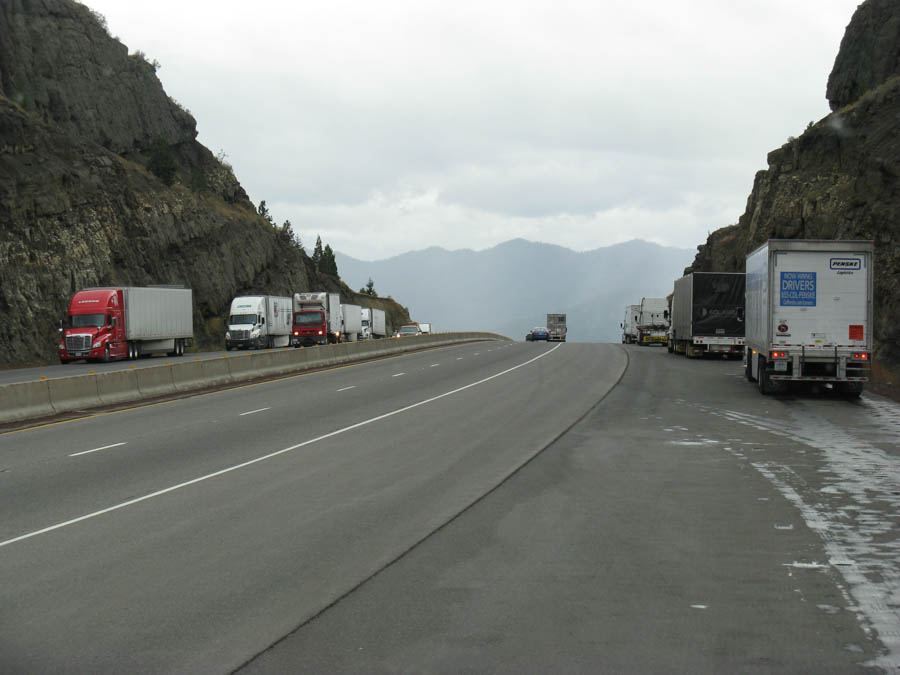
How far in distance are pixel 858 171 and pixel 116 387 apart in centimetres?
4071

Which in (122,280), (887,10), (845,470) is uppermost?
(887,10)

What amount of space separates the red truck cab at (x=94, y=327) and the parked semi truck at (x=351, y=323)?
25.7m

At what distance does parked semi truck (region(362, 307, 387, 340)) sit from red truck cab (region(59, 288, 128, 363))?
34.8 metres

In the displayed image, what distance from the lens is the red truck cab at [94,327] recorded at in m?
42.9

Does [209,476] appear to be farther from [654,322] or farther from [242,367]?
[654,322]

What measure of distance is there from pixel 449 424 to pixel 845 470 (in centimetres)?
735

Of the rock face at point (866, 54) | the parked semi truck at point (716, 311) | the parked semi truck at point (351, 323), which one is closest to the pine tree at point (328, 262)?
the parked semi truck at point (351, 323)

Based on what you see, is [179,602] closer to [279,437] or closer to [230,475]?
[230,475]

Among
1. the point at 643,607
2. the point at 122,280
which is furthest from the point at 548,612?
the point at 122,280

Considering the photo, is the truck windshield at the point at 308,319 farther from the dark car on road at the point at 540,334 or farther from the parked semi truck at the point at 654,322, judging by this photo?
the dark car on road at the point at 540,334

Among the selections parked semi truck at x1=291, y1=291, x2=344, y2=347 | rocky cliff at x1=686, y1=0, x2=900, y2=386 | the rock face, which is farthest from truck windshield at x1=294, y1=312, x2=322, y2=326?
the rock face

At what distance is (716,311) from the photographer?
40.1 m

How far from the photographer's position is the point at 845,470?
11.9m

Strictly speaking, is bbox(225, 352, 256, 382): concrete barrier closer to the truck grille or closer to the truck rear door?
the truck grille
